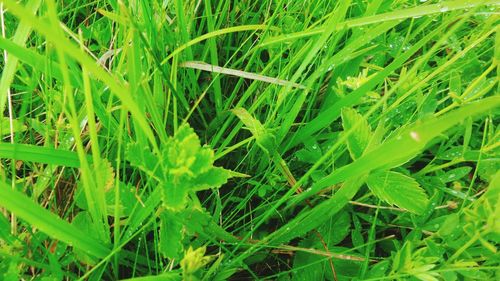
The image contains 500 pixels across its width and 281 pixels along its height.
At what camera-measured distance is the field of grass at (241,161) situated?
0.68m

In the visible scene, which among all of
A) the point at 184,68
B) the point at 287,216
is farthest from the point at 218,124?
the point at 287,216

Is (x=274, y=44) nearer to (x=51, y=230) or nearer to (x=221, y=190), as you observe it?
(x=221, y=190)

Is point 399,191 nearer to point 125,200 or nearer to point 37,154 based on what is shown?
point 125,200

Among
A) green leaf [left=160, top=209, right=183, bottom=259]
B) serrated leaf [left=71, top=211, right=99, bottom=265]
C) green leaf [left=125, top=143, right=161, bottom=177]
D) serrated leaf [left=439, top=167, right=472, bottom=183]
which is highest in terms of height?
green leaf [left=125, top=143, right=161, bottom=177]

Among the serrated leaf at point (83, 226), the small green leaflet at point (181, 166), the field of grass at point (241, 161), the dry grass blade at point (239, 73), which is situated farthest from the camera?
the dry grass blade at point (239, 73)

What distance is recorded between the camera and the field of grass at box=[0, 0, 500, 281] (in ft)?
2.23

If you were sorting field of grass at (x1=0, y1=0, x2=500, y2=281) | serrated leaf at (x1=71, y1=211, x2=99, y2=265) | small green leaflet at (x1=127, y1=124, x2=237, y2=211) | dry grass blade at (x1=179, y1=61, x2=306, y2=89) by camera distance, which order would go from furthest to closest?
dry grass blade at (x1=179, y1=61, x2=306, y2=89) → serrated leaf at (x1=71, y1=211, x2=99, y2=265) → field of grass at (x1=0, y1=0, x2=500, y2=281) → small green leaflet at (x1=127, y1=124, x2=237, y2=211)

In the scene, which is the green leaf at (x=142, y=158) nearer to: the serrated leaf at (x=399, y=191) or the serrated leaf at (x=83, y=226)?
the serrated leaf at (x=83, y=226)

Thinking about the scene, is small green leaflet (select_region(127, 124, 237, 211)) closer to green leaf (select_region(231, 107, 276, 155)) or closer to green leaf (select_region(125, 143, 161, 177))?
green leaf (select_region(125, 143, 161, 177))

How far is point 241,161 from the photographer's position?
953 mm

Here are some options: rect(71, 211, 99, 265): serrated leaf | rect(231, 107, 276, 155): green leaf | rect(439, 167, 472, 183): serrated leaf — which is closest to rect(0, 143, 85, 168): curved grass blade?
rect(71, 211, 99, 265): serrated leaf

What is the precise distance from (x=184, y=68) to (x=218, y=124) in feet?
0.50

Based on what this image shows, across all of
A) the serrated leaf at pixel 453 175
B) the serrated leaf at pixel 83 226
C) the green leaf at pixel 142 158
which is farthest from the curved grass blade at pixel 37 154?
the serrated leaf at pixel 453 175

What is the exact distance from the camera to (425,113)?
852 millimetres
